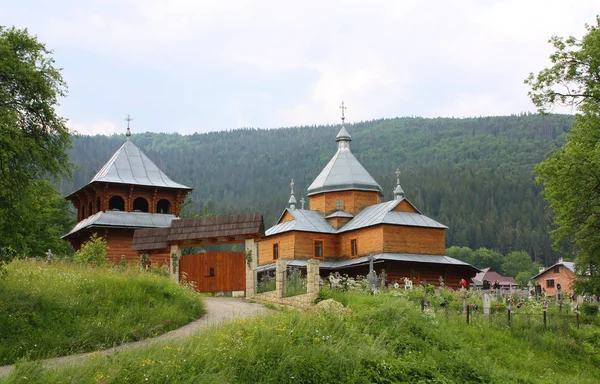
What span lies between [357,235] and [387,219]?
2.77 metres

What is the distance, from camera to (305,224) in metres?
48.5

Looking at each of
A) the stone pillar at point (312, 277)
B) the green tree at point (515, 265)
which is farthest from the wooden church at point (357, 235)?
the green tree at point (515, 265)

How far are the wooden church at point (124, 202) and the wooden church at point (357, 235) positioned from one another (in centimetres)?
646

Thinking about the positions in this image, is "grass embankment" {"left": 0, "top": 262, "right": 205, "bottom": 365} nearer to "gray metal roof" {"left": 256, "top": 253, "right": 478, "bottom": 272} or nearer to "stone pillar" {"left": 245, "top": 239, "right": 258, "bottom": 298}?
"stone pillar" {"left": 245, "top": 239, "right": 258, "bottom": 298}

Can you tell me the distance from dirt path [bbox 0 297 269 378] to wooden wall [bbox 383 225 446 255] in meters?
18.2

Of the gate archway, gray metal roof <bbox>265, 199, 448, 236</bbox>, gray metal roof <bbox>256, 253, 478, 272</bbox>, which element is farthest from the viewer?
gray metal roof <bbox>265, 199, 448, 236</bbox>

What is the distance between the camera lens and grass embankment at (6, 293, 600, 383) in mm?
14500

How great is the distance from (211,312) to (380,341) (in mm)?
6310

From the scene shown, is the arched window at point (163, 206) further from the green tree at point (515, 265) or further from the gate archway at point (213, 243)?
the green tree at point (515, 265)

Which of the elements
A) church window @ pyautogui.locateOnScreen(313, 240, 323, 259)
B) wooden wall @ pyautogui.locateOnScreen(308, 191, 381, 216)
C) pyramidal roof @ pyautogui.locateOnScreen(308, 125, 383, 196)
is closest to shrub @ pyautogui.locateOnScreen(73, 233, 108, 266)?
church window @ pyautogui.locateOnScreen(313, 240, 323, 259)

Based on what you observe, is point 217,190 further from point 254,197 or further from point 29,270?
point 29,270

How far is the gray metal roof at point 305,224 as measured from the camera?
48.0 metres

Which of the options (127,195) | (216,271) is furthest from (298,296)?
(127,195)

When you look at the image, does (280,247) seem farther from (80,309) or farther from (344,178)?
(80,309)
